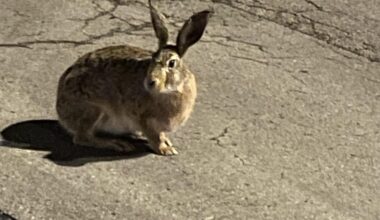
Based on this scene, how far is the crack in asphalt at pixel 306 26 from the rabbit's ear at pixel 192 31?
1.78 meters

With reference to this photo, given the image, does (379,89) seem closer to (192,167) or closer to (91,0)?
(192,167)

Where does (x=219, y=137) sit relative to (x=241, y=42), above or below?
above

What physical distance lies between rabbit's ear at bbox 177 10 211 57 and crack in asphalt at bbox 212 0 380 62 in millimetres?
1783

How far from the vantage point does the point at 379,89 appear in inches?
261

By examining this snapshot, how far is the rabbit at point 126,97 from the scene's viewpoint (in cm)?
562

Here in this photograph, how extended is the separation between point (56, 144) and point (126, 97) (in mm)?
437

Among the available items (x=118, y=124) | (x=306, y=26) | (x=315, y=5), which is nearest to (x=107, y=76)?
(x=118, y=124)

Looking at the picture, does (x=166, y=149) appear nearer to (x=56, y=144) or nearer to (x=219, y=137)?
(x=219, y=137)

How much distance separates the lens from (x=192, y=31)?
5598 millimetres

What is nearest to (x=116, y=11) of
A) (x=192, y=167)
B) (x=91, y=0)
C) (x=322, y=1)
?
(x=91, y=0)

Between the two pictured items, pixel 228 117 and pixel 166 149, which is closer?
pixel 166 149

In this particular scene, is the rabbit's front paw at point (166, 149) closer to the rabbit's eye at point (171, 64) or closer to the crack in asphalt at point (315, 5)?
the rabbit's eye at point (171, 64)

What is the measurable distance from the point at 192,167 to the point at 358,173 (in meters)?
0.82

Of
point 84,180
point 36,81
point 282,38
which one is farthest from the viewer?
point 282,38
